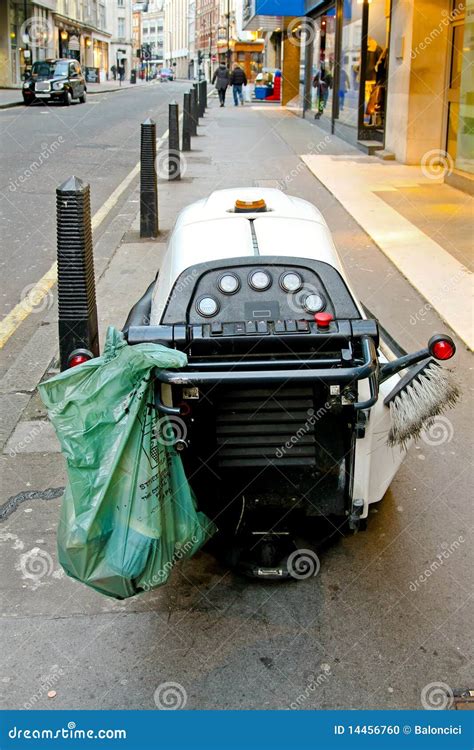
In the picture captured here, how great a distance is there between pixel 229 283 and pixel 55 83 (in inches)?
1335

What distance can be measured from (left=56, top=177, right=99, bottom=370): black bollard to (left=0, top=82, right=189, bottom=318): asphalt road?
2.55 metres

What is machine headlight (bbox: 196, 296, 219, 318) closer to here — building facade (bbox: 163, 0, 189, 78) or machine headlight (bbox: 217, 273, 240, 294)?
machine headlight (bbox: 217, 273, 240, 294)

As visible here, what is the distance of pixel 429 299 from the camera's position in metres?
7.30

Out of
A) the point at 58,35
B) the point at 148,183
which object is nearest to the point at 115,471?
the point at 148,183

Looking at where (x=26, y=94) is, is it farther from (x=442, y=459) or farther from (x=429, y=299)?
(x=442, y=459)

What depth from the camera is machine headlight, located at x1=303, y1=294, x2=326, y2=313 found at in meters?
3.27

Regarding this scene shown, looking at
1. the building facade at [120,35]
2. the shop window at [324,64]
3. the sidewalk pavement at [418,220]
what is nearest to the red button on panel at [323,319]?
the sidewalk pavement at [418,220]

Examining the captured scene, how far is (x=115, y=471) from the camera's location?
2850mm

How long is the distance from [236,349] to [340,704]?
131 centimetres

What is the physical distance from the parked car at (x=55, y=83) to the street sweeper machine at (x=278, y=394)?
3328cm

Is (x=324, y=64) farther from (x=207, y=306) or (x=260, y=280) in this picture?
(x=207, y=306)

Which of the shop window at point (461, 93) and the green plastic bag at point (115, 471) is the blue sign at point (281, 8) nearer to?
the shop window at point (461, 93)

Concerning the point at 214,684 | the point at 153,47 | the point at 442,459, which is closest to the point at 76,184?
the point at 442,459

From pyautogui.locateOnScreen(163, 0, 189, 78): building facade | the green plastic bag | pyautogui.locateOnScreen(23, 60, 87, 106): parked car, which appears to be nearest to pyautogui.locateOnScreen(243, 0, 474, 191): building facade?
the green plastic bag
